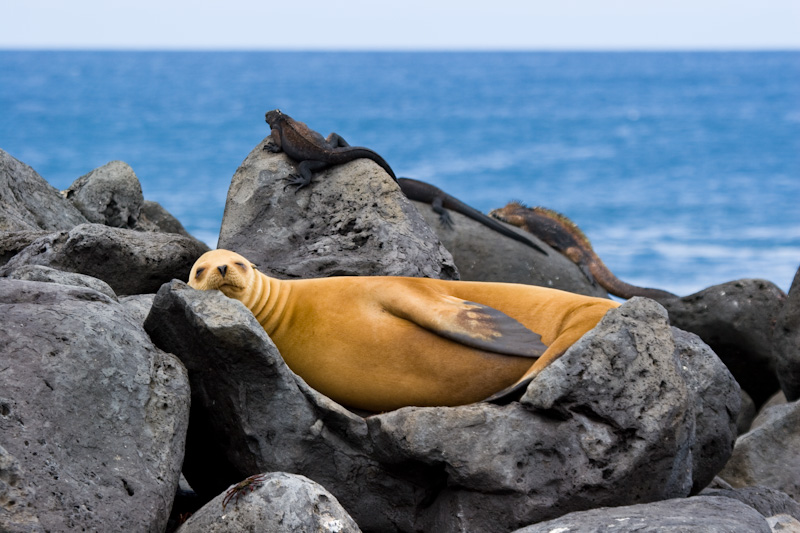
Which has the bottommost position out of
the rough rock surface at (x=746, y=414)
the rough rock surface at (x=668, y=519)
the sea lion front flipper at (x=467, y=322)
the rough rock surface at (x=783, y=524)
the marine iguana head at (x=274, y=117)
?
the rough rock surface at (x=746, y=414)

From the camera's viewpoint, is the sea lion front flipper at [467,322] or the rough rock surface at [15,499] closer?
the rough rock surface at [15,499]

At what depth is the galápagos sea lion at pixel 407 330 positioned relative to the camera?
16.4 feet

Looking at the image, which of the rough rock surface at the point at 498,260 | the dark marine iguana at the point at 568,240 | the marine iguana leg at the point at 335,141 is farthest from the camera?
the dark marine iguana at the point at 568,240

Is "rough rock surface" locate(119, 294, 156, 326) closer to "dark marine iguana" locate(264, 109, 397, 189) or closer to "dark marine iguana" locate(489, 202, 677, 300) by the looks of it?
"dark marine iguana" locate(264, 109, 397, 189)

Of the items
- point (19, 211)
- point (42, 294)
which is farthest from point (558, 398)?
point (19, 211)

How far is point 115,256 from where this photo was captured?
6195 mm

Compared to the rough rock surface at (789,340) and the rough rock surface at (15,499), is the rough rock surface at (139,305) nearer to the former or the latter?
the rough rock surface at (15,499)

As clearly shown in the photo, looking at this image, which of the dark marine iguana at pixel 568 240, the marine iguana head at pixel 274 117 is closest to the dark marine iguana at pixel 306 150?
the marine iguana head at pixel 274 117

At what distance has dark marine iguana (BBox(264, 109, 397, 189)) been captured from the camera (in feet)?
24.7

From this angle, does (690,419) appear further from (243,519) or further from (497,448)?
(243,519)

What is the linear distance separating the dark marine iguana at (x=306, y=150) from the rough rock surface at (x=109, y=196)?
1.35 m

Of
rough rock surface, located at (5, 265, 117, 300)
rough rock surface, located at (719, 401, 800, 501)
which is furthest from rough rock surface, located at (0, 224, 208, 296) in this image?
rough rock surface, located at (719, 401, 800, 501)

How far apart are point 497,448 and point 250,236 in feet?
10.5

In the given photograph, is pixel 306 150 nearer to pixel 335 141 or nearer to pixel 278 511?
pixel 335 141
